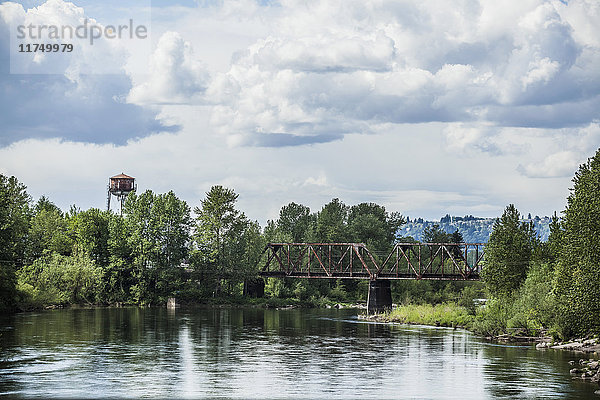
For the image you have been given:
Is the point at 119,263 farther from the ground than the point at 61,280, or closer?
farther from the ground

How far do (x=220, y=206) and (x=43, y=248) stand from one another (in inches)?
1308

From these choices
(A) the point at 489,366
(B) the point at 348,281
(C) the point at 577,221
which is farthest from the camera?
(B) the point at 348,281

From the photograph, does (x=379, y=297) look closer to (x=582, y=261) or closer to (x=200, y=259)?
(x=200, y=259)

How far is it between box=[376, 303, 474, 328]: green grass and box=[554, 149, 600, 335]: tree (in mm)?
28516

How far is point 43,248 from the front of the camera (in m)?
136

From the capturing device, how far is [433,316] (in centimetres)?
9694

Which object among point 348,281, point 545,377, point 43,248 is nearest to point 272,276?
point 348,281

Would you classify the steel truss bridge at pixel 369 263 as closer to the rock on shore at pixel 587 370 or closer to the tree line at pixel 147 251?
the tree line at pixel 147 251

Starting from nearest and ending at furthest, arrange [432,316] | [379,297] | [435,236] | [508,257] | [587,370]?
[587,370]
[508,257]
[432,316]
[379,297]
[435,236]

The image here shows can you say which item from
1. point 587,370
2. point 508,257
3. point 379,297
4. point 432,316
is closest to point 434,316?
point 432,316

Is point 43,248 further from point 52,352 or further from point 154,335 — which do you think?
point 52,352

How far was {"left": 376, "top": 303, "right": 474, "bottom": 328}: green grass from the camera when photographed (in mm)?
92062

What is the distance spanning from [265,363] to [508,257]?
1523 inches

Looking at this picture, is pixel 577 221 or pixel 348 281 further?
pixel 348 281
